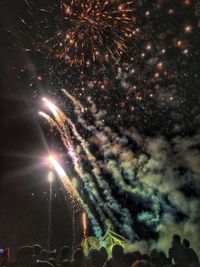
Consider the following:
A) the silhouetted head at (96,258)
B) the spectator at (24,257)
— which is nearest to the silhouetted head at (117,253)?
the silhouetted head at (96,258)

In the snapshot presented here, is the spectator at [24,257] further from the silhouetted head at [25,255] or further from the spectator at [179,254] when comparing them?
the spectator at [179,254]

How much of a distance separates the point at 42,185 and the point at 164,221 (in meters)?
9.30

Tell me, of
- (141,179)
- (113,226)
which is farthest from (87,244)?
(141,179)

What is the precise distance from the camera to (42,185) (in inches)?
947

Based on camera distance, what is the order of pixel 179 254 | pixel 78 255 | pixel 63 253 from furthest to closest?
pixel 63 253 → pixel 78 255 → pixel 179 254

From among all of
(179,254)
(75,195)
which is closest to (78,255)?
(179,254)

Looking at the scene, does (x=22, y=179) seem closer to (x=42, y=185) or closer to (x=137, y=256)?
(x=42, y=185)

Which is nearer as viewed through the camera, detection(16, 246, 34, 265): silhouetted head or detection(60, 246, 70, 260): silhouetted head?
detection(16, 246, 34, 265): silhouetted head

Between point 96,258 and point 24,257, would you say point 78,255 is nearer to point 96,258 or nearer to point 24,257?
point 96,258

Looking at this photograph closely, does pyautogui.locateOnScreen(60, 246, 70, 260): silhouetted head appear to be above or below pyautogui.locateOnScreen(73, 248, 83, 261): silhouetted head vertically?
above

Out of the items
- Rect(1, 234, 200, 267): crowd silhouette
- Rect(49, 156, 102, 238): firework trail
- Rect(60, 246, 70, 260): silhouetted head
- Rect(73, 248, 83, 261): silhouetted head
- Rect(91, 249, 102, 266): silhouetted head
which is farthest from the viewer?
Rect(49, 156, 102, 238): firework trail

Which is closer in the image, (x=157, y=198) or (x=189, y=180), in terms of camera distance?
(x=189, y=180)

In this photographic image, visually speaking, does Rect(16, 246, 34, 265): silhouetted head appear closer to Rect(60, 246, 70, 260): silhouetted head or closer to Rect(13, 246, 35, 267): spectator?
Rect(13, 246, 35, 267): spectator

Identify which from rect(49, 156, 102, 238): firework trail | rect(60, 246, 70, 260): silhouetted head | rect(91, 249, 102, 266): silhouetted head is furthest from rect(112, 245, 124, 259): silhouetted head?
rect(49, 156, 102, 238): firework trail
